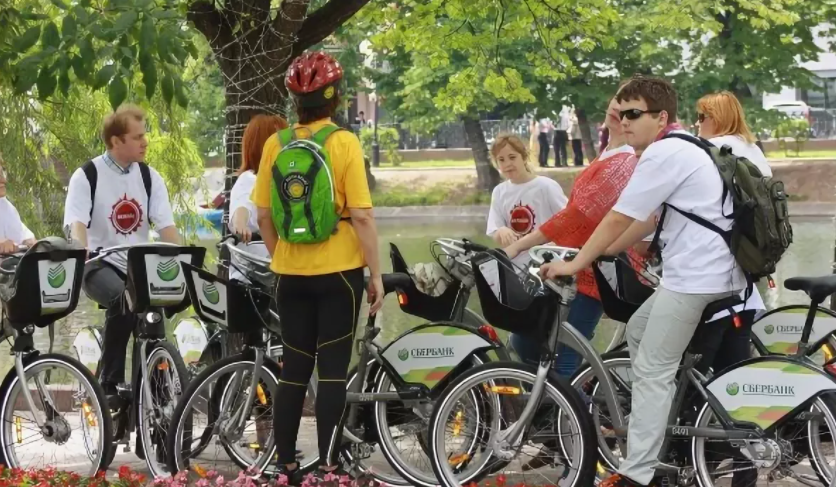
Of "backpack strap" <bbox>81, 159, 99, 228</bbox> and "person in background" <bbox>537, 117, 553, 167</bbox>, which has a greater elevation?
"backpack strap" <bbox>81, 159, 99, 228</bbox>

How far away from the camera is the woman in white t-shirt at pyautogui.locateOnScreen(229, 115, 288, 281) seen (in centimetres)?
711

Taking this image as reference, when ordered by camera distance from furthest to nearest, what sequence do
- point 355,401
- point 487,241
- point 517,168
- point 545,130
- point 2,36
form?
1. point 545,130
2. point 487,241
3. point 517,168
4. point 2,36
5. point 355,401

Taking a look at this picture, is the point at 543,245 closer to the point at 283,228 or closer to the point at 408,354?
the point at 408,354

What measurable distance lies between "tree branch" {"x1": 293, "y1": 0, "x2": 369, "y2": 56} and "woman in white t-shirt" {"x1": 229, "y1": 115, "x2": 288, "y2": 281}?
159 cm

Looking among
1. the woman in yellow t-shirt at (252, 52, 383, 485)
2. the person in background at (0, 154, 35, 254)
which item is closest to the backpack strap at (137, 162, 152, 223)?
the person in background at (0, 154, 35, 254)

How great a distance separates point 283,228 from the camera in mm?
5734

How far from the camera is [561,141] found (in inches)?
1561

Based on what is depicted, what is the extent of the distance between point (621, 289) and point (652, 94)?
42.2 inches

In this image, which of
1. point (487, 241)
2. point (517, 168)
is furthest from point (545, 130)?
point (517, 168)

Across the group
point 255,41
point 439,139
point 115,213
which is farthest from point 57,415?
point 439,139

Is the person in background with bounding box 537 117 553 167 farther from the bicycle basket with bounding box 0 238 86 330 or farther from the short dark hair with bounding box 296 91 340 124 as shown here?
the short dark hair with bounding box 296 91 340 124

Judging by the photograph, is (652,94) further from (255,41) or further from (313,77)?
(255,41)

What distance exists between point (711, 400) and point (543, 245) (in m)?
1.14

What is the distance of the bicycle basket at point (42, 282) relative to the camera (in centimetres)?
643
